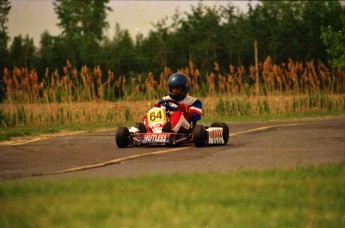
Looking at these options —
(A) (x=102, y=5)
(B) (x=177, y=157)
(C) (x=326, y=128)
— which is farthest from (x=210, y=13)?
→ (B) (x=177, y=157)

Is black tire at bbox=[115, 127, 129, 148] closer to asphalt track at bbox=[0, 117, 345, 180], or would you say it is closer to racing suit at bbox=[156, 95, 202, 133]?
asphalt track at bbox=[0, 117, 345, 180]

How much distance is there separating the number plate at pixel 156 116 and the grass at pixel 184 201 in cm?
556

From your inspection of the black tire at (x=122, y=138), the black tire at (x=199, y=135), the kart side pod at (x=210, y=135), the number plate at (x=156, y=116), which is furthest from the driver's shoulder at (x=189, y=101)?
the black tire at (x=122, y=138)

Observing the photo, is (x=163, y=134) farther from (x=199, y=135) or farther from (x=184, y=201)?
(x=184, y=201)

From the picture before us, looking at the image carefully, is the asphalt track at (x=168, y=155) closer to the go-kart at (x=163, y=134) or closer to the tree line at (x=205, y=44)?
the go-kart at (x=163, y=134)

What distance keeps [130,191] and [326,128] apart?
1186 cm

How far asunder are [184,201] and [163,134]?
746 centimetres

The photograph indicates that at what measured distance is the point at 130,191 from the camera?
32.6 feet

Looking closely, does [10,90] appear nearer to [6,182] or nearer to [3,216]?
[6,182]

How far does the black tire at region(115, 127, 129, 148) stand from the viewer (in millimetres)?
16875

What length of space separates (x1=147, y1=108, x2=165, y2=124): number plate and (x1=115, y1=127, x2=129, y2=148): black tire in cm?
54

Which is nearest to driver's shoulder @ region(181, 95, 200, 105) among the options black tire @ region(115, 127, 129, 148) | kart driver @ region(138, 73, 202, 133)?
kart driver @ region(138, 73, 202, 133)

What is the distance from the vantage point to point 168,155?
15031 millimetres

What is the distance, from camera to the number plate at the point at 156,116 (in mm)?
16891
